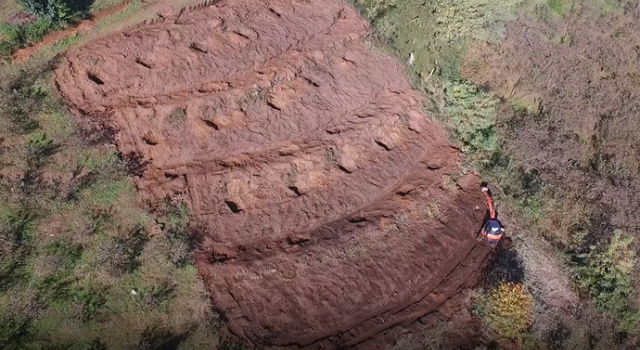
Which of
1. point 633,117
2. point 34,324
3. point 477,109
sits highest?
point 633,117

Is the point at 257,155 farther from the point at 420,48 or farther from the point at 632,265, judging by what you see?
the point at 632,265

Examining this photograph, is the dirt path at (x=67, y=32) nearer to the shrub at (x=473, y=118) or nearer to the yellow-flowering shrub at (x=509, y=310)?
the shrub at (x=473, y=118)

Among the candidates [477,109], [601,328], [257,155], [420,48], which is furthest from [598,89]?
[257,155]

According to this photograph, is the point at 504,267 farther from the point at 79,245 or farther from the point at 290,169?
the point at 79,245

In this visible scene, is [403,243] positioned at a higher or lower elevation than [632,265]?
lower

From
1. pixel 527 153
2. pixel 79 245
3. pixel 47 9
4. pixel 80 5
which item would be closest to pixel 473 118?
pixel 527 153

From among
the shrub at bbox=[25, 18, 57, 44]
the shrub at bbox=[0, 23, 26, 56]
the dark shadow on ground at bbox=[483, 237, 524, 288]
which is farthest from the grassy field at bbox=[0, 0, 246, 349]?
the dark shadow on ground at bbox=[483, 237, 524, 288]
